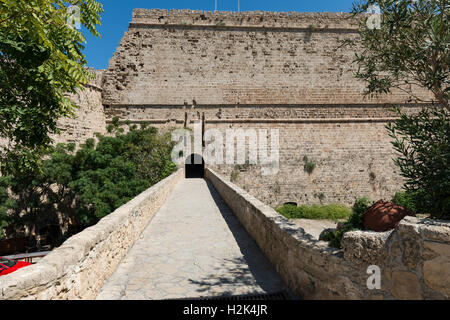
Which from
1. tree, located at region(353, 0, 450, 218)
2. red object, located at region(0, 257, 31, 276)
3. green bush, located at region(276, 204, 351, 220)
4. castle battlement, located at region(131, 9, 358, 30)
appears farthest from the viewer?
castle battlement, located at region(131, 9, 358, 30)

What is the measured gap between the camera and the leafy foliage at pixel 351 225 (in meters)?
2.36

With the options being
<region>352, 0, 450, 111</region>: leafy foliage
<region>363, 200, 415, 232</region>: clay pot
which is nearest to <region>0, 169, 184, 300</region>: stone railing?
<region>363, 200, 415, 232</region>: clay pot

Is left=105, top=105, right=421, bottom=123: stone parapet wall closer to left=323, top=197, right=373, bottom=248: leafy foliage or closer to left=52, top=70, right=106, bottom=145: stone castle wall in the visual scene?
left=52, top=70, right=106, bottom=145: stone castle wall

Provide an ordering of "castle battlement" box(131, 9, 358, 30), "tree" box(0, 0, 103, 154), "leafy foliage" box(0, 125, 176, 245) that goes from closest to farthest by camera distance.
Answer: "tree" box(0, 0, 103, 154)
"leafy foliage" box(0, 125, 176, 245)
"castle battlement" box(131, 9, 358, 30)

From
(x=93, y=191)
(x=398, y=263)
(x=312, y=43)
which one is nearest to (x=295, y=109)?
(x=312, y=43)

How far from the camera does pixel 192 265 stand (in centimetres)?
373

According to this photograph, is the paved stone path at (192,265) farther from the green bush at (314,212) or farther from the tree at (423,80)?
the green bush at (314,212)

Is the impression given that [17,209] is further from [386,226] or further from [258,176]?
[386,226]

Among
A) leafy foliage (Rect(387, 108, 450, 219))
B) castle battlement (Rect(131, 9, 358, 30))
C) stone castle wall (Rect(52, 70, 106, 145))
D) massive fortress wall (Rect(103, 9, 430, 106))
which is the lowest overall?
leafy foliage (Rect(387, 108, 450, 219))

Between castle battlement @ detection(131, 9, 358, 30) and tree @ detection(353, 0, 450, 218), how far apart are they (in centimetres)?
1493

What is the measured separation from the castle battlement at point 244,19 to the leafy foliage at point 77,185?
8.27 metres

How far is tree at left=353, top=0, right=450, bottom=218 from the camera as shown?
7.97 feet

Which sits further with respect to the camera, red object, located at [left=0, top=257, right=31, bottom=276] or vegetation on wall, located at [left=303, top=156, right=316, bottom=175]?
vegetation on wall, located at [left=303, top=156, right=316, bottom=175]

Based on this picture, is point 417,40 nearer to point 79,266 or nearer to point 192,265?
point 192,265
